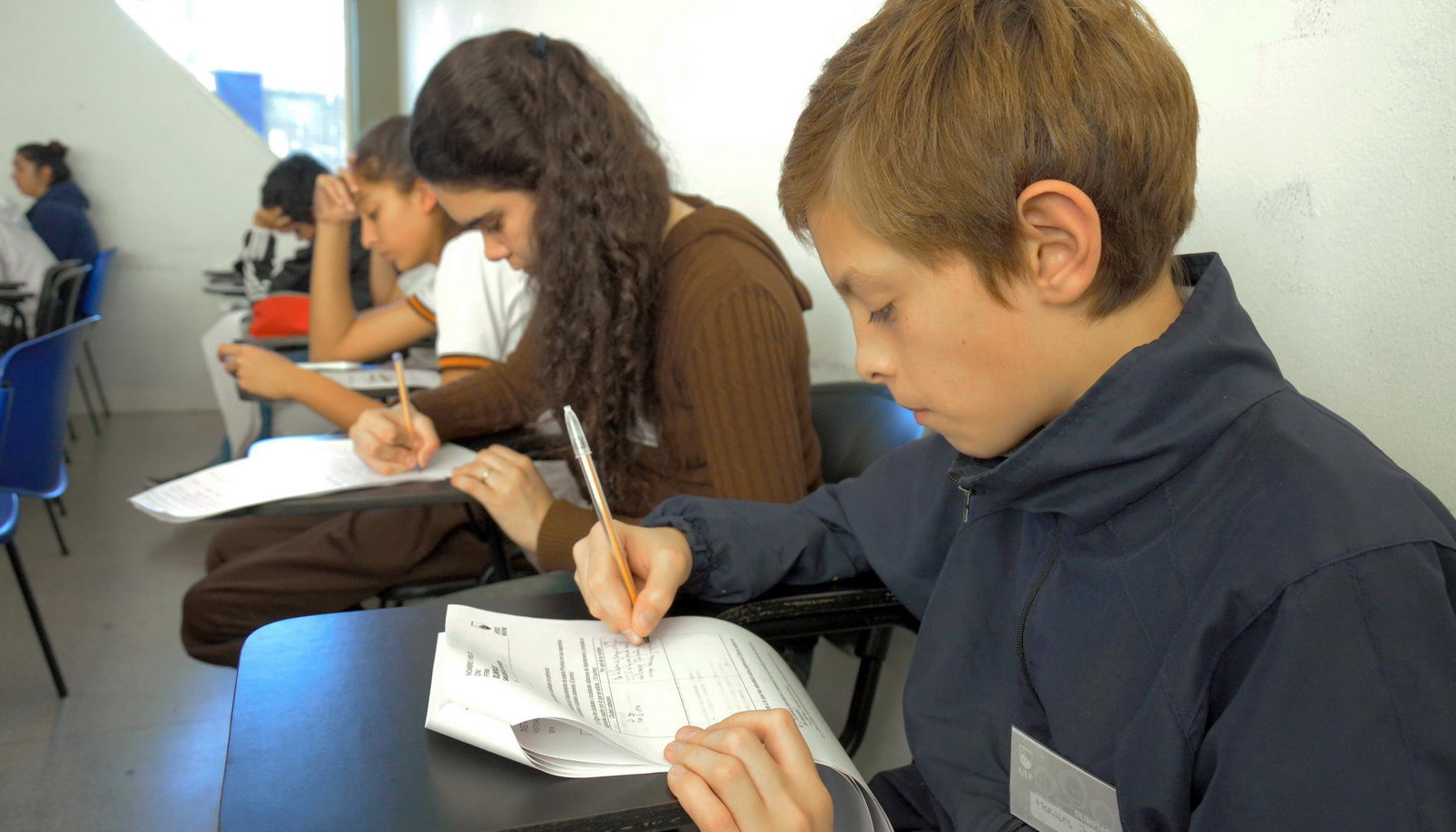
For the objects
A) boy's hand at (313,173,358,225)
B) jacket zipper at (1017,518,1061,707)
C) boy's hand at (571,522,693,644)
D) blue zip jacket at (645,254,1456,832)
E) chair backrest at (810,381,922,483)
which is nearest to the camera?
blue zip jacket at (645,254,1456,832)

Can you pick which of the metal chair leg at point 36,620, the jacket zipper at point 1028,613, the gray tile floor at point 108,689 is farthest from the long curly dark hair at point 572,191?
the metal chair leg at point 36,620

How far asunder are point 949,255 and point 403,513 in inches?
52.7

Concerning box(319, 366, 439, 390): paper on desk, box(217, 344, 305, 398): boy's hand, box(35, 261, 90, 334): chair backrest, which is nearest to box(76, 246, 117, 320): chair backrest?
box(35, 261, 90, 334): chair backrest

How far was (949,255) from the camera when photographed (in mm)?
648

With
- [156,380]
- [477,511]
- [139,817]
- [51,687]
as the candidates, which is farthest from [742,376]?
[156,380]

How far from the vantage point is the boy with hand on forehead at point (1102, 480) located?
0.49 meters

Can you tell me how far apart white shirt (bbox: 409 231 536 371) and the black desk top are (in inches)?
51.0

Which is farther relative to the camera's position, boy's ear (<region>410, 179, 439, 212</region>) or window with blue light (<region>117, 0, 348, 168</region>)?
window with blue light (<region>117, 0, 348, 168</region>)

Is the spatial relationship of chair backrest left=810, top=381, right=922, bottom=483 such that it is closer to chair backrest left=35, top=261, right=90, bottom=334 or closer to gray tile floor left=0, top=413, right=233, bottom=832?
gray tile floor left=0, top=413, right=233, bottom=832

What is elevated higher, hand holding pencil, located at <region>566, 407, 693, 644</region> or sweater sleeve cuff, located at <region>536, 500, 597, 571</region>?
hand holding pencil, located at <region>566, 407, 693, 644</region>

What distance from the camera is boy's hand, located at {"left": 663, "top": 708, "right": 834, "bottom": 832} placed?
0.58m

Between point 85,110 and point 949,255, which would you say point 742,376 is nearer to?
point 949,255

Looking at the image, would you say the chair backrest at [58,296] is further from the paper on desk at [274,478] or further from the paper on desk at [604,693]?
the paper on desk at [604,693]

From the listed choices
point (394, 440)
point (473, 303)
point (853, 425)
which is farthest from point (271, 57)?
point (853, 425)
